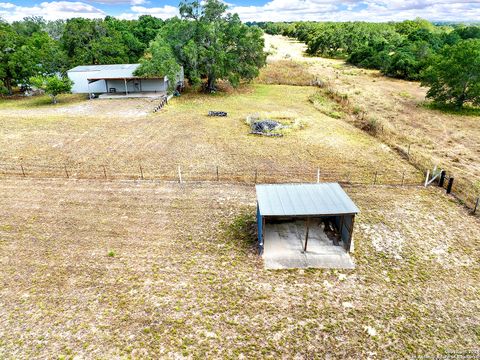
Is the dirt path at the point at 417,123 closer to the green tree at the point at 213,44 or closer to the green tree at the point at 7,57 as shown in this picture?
the green tree at the point at 213,44

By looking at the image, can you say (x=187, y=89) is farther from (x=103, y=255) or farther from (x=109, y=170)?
(x=103, y=255)

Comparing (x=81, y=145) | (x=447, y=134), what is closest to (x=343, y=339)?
(x=81, y=145)

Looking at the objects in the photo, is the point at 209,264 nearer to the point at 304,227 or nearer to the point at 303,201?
the point at 303,201

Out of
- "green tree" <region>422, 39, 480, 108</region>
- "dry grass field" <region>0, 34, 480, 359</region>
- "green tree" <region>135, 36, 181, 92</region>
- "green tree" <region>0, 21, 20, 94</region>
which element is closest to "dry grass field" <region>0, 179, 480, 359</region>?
"dry grass field" <region>0, 34, 480, 359</region>

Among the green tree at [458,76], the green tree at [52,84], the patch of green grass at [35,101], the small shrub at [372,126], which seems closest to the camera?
the small shrub at [372,126]

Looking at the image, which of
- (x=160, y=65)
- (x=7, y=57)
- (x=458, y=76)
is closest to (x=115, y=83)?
(x=160, y=65)

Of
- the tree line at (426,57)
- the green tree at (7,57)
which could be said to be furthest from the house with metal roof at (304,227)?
the green tree at (7,57)

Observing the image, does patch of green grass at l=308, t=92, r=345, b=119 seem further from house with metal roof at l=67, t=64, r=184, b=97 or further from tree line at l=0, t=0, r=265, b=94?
house with metal roof at l=67, t=64, r=184, b=97
